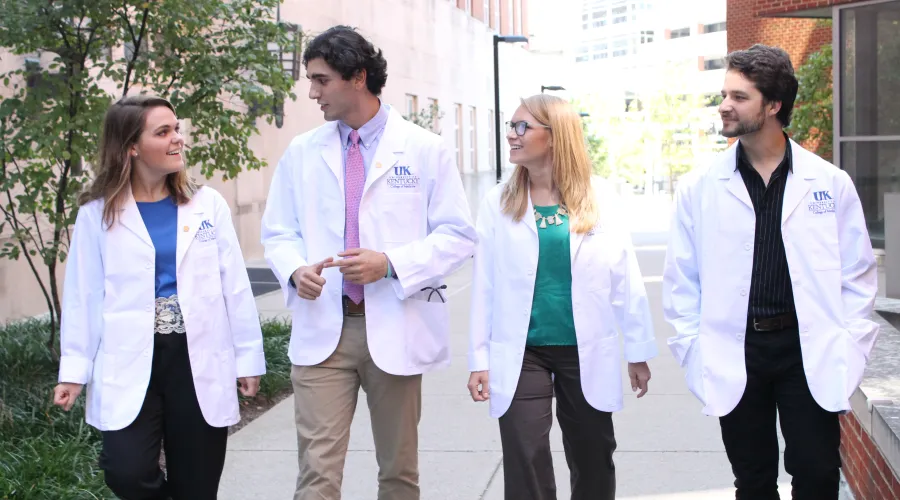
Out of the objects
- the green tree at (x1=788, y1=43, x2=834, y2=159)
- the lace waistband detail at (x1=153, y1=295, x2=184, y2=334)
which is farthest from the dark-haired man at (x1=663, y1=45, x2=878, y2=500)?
the green tree at (x1=788, y1=43, x2=834, y2=159)

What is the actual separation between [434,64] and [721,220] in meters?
30.1

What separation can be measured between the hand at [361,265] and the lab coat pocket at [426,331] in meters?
0.23

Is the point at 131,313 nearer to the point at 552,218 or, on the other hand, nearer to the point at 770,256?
the point at 552,218

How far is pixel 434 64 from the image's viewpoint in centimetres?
3378

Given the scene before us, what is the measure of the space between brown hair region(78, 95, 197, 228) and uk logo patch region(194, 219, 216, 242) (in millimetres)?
117

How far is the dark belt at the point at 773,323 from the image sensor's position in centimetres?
404

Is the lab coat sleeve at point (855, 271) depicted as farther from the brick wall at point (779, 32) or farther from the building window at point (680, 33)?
the building window at point (680, 33)

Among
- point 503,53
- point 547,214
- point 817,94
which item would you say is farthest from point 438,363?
point 503,53

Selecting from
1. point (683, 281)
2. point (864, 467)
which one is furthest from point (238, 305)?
point (864, 467)

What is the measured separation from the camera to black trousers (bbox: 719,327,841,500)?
3.99 meters

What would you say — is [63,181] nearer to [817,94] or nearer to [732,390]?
[732,390]

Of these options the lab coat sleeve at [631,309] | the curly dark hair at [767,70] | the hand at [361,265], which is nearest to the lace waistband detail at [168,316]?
the hand at [361,265]

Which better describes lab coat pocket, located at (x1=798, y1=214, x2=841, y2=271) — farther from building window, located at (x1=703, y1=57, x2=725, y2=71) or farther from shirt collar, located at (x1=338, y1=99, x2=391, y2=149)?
building window, located at (x1=703, y1=57, x2=725, y2=71)

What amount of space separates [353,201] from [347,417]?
2.71ft
